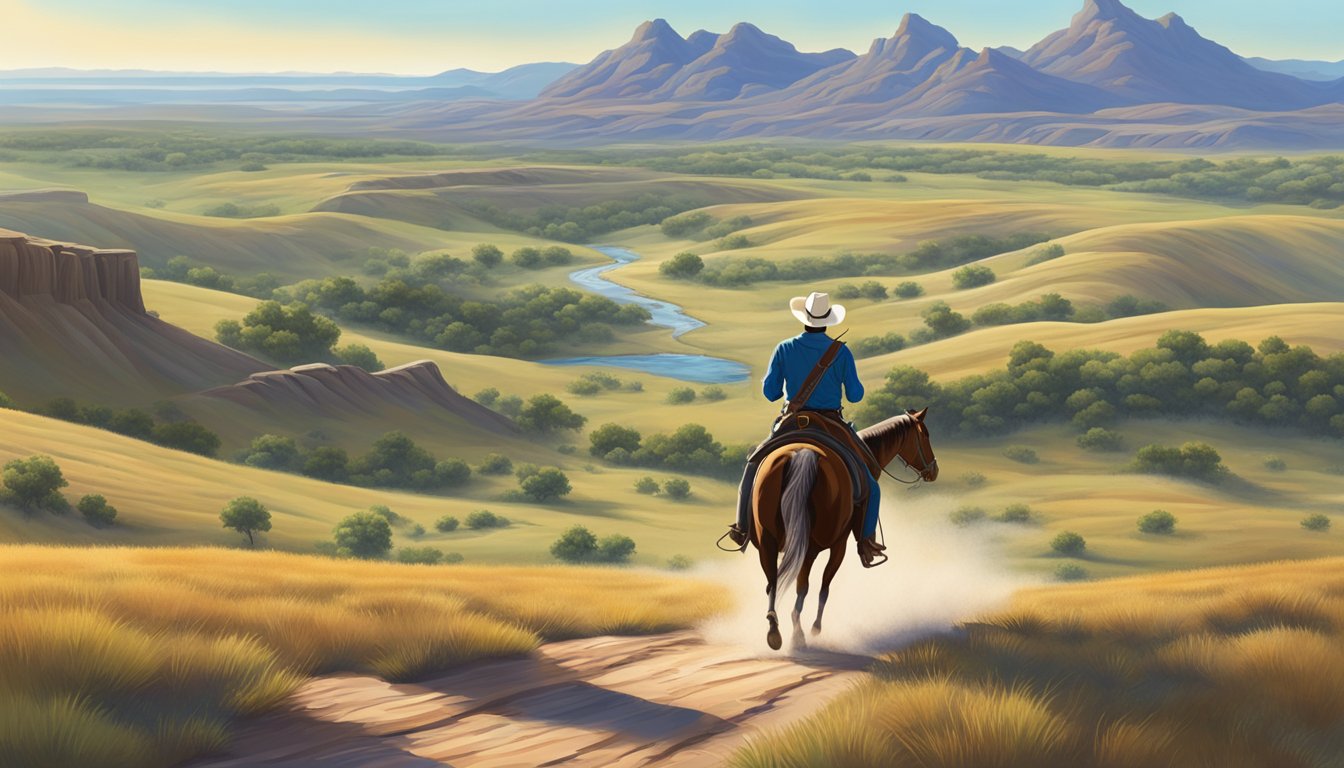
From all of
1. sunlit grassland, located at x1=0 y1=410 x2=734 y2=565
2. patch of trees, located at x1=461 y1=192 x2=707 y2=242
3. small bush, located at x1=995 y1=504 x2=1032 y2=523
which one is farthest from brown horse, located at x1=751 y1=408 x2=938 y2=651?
patch of trees, located at x1=461 y1=192 x2=707 y2=242

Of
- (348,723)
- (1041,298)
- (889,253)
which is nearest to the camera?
(348,723)

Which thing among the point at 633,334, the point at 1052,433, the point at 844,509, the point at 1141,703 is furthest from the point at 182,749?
the point at 633,334

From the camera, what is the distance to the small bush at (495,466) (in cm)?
4709

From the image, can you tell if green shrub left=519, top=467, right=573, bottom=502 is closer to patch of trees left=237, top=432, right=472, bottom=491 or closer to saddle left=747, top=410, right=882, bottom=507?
patch of trees left=237, top=432, right=472, bottom=491

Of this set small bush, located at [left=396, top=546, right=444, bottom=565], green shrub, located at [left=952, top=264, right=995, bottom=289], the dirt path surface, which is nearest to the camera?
the dirt path surface

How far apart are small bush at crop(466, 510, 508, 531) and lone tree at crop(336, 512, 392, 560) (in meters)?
5.03

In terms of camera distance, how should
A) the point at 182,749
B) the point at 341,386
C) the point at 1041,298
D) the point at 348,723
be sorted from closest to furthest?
the point at 182,749 < the point at 348,723 < the point at 341,386 < the point at 1041,298

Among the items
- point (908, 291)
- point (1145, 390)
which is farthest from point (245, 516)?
point (908, 291)

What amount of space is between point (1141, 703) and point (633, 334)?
82401 millimetres

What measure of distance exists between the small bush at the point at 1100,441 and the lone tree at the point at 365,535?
33.4 meters

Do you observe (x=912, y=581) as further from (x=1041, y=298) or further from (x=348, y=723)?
(x=1041, y=298)

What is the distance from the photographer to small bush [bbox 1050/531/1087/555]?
116 feet

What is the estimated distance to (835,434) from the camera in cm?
1323

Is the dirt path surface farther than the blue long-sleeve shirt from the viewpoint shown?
No
